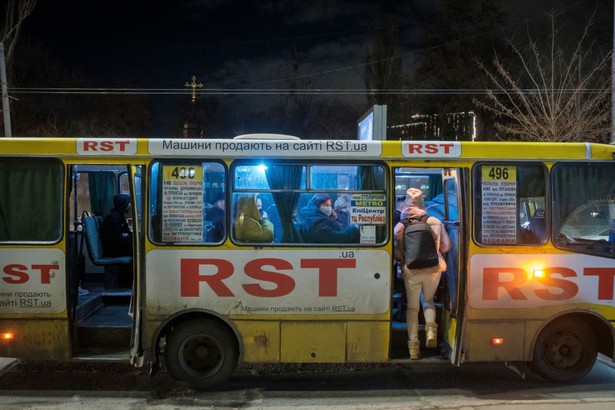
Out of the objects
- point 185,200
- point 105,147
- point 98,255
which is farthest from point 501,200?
point 98,255

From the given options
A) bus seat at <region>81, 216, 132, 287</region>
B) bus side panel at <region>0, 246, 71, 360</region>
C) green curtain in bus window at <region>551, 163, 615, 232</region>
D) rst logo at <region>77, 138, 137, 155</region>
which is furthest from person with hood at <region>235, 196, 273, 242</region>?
green curtain in bus window at <region>551, 163, 615, 232</region>

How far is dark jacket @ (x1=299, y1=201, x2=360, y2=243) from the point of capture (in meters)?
5.48

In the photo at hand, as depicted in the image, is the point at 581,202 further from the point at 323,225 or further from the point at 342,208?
the point at 323,225

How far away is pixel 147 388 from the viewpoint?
5.70 metres

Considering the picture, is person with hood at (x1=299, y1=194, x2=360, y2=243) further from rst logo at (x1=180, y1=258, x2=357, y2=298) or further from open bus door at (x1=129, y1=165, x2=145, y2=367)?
open bus door at (x1=129, y1=165, x2=145, y2=367)

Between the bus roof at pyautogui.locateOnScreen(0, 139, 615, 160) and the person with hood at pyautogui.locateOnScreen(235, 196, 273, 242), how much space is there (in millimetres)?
531

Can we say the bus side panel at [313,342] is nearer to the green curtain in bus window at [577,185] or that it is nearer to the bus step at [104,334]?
the bus step at [104,334]

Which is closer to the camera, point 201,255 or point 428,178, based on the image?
point 201,255

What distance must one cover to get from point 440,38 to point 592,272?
3594 centimetres

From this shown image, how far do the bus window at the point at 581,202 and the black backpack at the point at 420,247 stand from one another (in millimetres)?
1432

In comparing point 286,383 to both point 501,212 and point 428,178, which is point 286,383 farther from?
point 428,178

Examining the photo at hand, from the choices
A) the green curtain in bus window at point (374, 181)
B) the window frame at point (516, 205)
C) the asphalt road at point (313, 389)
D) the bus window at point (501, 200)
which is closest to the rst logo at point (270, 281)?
the green curtain in bus window at point (374, 181)

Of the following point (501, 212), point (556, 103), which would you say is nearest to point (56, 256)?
point (501, 212)

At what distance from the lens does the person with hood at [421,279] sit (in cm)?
567
